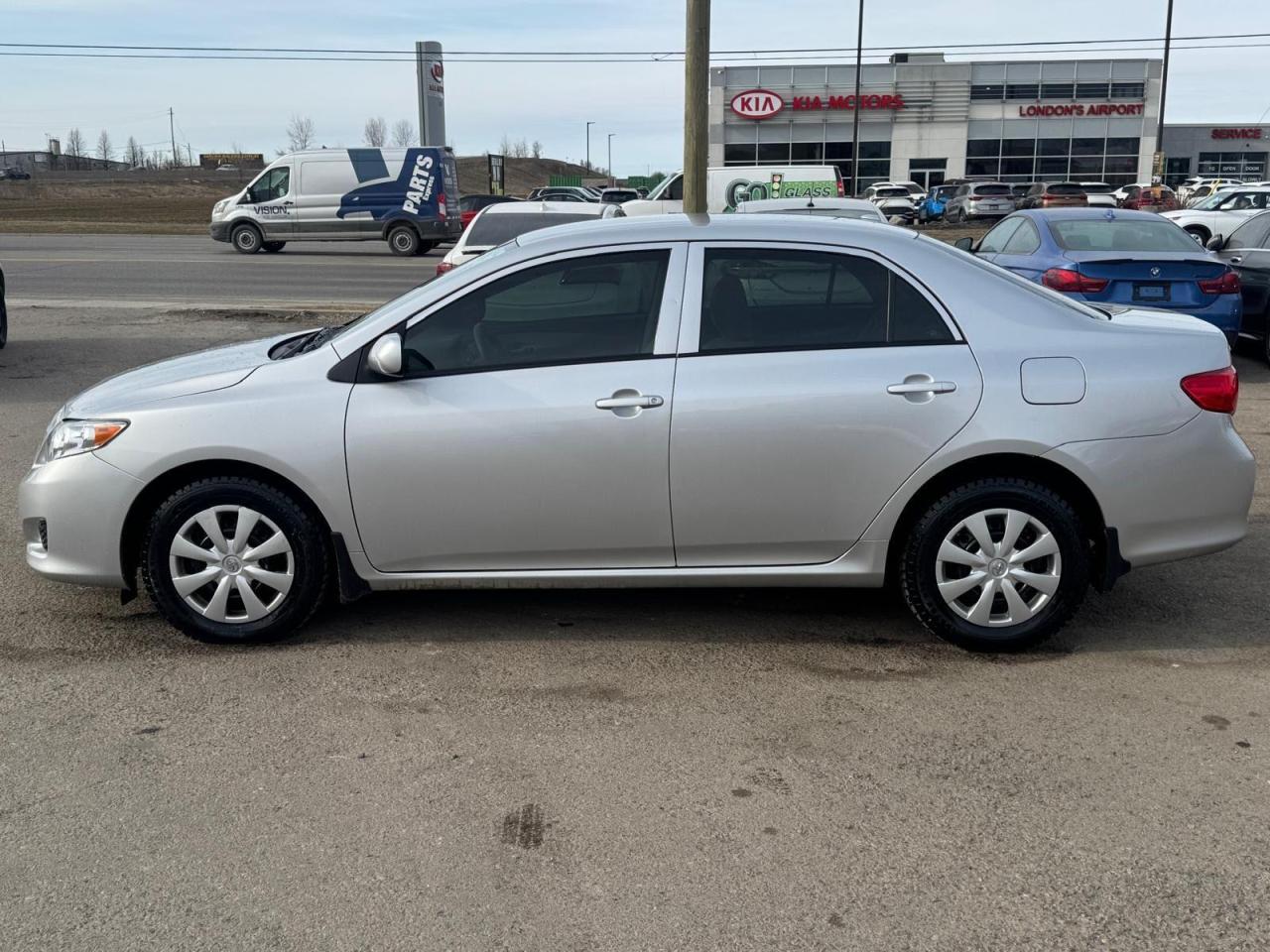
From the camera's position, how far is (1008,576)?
4676 mm

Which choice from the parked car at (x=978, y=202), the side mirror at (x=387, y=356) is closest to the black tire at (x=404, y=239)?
the parked car at (x=978, y=202)

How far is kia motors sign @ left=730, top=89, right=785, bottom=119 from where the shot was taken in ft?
195

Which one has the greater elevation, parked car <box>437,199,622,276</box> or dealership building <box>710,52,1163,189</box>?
dealership building <box>710,52,1163,189</box>

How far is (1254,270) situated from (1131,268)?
93.4 inches

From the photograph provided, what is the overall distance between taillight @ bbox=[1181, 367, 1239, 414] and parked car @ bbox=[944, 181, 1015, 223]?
136ft

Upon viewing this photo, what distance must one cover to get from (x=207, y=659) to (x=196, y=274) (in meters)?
19.5

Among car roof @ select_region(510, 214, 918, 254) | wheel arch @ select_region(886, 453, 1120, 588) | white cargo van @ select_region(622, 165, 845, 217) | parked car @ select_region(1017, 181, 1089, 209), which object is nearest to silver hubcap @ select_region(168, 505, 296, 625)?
car roof @ select_region(510, 214, 918, 254)

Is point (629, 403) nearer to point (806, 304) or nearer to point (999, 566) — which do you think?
point (806, 304)

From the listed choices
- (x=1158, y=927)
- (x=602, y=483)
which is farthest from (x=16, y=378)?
(x=1158, y=927)

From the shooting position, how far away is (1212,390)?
4.69 metres

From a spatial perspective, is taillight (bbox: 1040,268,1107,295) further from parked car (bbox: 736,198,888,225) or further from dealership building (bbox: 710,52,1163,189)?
dealership building (bbox: 710,52,1163,189)

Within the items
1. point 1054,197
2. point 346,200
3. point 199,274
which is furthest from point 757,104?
point 199,274

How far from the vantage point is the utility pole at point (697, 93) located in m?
12.5

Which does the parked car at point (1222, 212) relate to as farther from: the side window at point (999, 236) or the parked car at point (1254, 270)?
the side window at point (999, 236)
